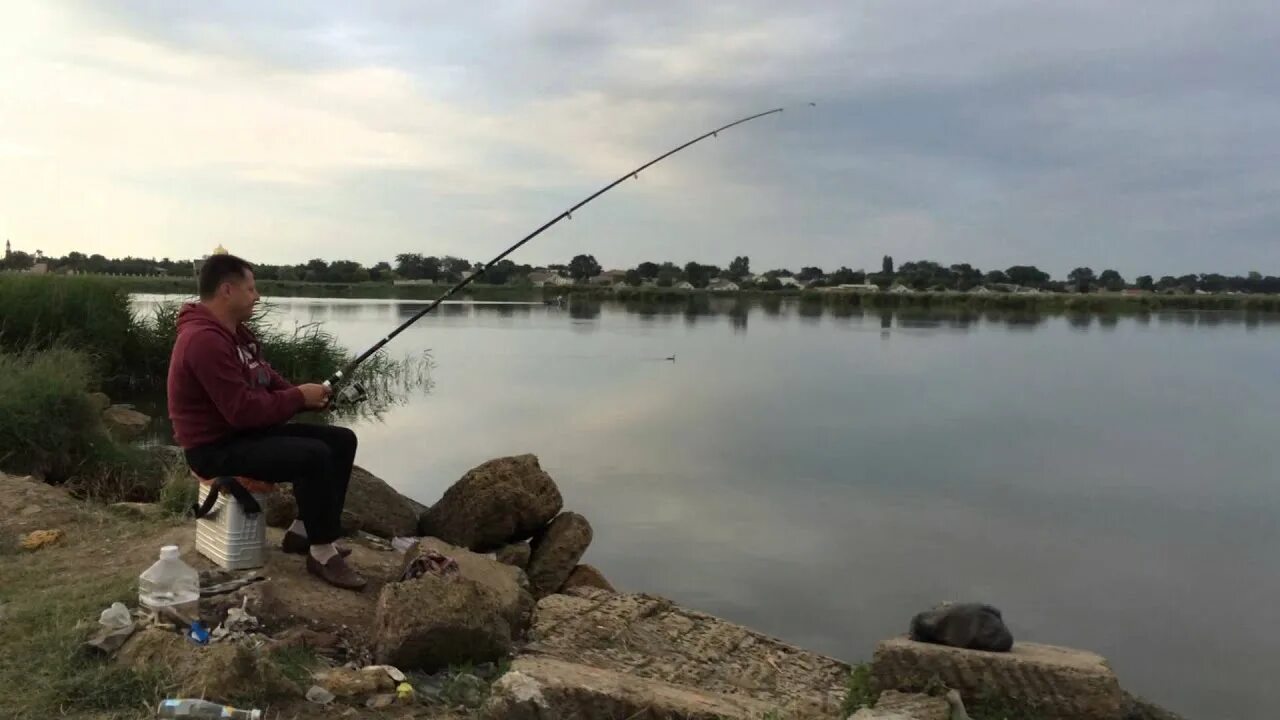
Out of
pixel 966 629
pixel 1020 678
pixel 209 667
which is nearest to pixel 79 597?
pixel 209 667

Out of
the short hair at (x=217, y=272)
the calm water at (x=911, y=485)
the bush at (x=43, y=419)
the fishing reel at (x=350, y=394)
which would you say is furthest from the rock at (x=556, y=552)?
the bush at (x=43, y=419)

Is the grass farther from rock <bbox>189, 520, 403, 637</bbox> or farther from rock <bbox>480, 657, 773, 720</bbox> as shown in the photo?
rock <bbox>480, 657, 773, 720</bbox>

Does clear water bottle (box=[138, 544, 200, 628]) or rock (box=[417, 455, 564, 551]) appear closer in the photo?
clear water bottle (box=[138, 544, 200, 628])

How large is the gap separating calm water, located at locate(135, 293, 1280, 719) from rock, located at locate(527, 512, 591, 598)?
1.51 metres

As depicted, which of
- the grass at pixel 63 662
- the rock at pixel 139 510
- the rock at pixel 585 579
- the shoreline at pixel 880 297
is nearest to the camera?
the grass at pixel 63 662

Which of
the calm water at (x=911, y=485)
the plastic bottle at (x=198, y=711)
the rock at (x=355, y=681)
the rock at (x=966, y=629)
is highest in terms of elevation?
the plastic bottle at (x=198, y=711)

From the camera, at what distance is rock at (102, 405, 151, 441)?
11.9 m

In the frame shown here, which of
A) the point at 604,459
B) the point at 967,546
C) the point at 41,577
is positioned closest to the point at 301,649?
the point at 41,577

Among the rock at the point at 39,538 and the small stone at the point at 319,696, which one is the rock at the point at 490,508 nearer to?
the rock at the point at 39,538

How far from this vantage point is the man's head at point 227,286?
13.5 feet

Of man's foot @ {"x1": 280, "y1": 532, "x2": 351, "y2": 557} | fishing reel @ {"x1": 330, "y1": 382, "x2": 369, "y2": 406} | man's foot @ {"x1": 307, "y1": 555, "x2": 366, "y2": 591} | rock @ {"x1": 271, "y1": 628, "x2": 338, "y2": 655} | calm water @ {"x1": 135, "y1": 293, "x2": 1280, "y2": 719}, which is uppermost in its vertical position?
fishing reel @ {"x1": 330, "y1": 382, "x2": 369, "y2": 406}

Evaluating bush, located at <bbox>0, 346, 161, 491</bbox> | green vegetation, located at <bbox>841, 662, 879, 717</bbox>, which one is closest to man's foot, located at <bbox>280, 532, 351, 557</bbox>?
green vegetation, located at <bbox>841, 662, 879, 717</bbox>

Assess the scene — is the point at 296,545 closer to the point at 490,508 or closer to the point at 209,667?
the point at 209,667

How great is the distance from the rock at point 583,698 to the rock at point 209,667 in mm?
764
